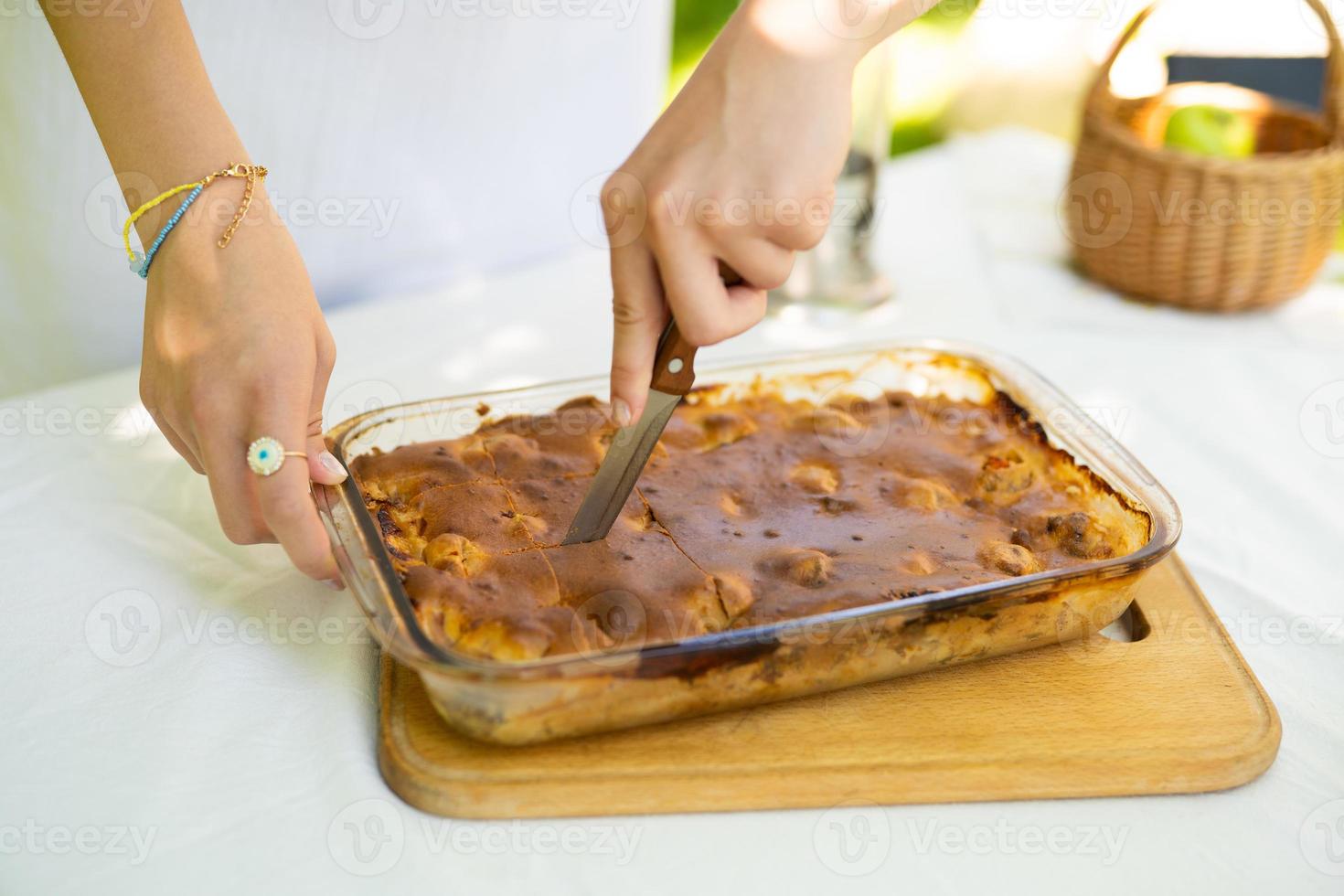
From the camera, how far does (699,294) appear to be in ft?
3.11

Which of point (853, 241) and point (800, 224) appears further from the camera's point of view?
point (853, 241)

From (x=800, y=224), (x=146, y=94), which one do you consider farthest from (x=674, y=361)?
(x=146, y=94)

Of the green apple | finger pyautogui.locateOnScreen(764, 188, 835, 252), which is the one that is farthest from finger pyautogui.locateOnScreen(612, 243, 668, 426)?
the green apple

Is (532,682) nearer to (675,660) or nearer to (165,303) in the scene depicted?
(675,660)

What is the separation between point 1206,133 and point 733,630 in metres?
1.51

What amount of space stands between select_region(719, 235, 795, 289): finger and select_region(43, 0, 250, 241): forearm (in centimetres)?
54

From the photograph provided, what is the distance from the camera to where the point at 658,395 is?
1084 mm

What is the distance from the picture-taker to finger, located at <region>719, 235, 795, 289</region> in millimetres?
939

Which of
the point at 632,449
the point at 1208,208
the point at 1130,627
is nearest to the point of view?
the point at 632,449

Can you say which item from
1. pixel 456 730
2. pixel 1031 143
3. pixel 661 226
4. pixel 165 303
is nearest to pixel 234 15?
pixel 165 303

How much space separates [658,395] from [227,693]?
498 mm

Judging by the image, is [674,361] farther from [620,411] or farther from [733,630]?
[733,630]

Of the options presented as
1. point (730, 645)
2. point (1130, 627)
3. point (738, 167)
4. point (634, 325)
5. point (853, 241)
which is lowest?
point (1130, 627)

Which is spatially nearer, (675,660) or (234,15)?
(675,660)
